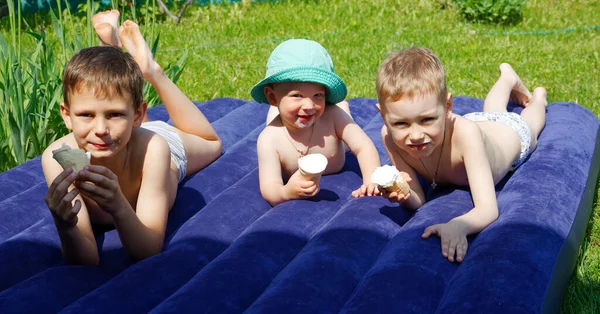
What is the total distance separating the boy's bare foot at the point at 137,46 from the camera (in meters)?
3.70

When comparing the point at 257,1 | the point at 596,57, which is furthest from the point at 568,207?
the point at 257,1

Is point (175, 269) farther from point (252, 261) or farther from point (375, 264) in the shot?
point (375, 264)

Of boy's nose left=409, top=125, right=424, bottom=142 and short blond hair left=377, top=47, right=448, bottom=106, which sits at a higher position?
short blond hair left=377, top=47, right=448, bottom=106

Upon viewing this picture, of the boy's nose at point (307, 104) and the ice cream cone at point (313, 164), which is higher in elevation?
the boy's nose at point (307, 104)

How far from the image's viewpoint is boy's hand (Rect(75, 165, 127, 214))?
2506 millimetres

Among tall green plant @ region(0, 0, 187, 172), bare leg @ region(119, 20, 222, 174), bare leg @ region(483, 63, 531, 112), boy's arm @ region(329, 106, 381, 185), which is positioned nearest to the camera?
boy's arm @ region(329, 106, 381, 185)

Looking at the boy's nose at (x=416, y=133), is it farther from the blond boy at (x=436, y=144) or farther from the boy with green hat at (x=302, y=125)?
the boy with green hat at (x=302, y=125)

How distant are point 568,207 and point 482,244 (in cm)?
56

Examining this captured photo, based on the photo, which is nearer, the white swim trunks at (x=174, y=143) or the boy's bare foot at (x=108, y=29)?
the white swim trunks at (x=174, y=143)

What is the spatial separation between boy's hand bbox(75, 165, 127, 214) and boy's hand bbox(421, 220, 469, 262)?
112 centimetres

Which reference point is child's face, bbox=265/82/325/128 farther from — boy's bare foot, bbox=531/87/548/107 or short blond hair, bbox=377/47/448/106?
boy's bare foot, bbox=531/87/548/107

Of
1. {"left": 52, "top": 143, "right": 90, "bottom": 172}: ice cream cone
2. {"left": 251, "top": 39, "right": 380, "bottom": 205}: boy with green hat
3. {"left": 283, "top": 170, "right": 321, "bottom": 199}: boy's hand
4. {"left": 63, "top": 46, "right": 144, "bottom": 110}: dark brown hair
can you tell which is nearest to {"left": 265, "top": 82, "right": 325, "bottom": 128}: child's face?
{"left": 251, "top": 39, "right": 380, "bottom": 205}: boy with green hat

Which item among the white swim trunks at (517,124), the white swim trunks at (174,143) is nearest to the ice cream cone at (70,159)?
the white swim trunks at (174,143)

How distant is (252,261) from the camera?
266 centimetres
